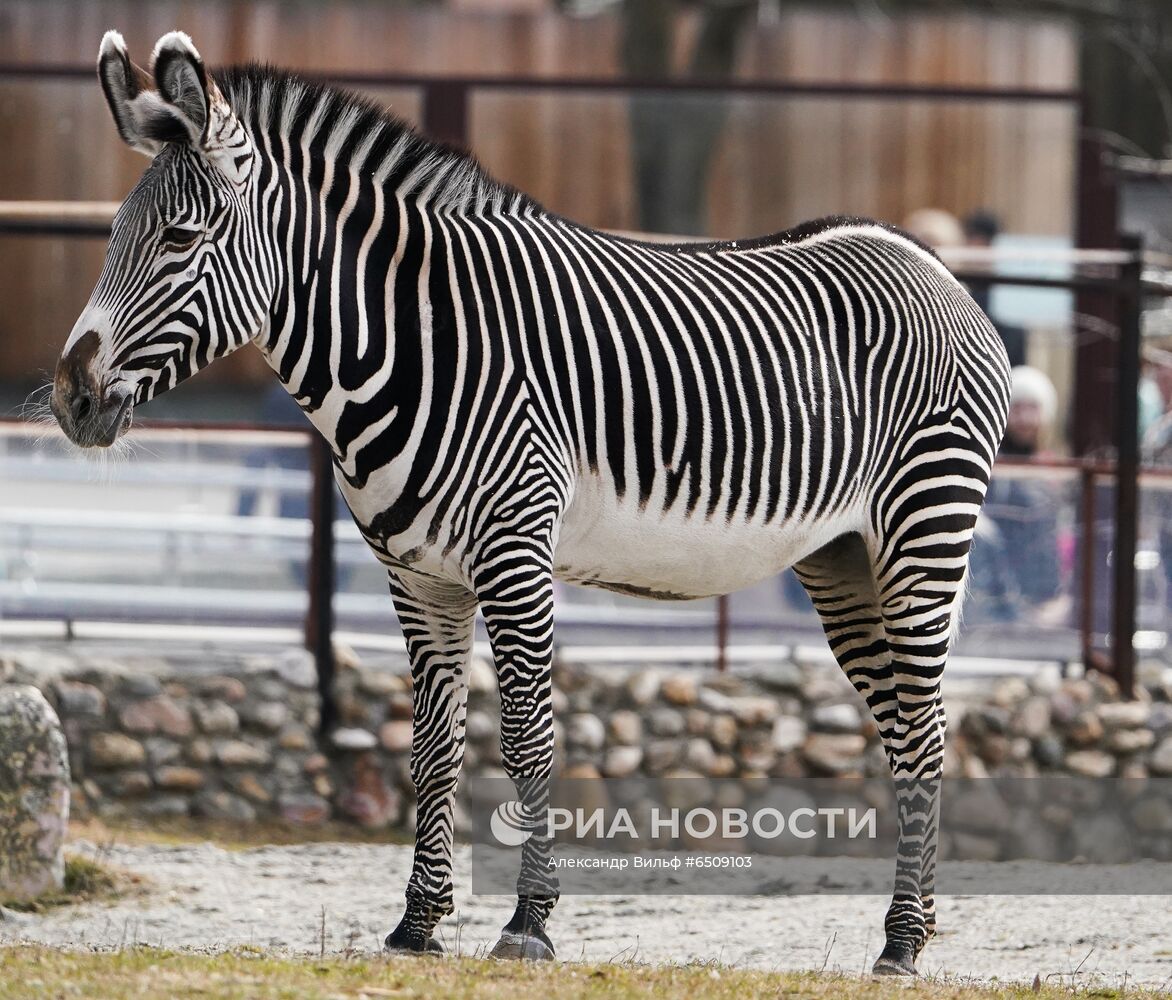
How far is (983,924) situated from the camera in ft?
21.1

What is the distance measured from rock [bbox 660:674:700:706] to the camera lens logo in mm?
1735

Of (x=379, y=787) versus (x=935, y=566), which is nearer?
(x=935, y=566)

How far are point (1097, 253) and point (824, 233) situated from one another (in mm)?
4154

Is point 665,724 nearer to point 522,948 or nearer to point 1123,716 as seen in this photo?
point 1123,716

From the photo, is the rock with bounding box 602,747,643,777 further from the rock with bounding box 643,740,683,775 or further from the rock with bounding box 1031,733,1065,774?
the rock with bounding box 1031,733,1065,774

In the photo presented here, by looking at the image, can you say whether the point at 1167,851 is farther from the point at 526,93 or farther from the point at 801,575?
the point at 526,93

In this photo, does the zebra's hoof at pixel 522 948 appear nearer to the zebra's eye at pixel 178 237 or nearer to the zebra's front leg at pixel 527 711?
the zebra's front leg at pixel 527 711

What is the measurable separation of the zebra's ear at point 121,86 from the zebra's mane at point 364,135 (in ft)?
0.91

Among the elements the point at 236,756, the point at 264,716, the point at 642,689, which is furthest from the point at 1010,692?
the point at 236,756

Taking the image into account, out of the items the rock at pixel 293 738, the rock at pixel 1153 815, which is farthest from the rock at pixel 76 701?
the rock at pixel 1153 815

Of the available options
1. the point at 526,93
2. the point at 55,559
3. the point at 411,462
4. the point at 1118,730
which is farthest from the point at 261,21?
the point at 411,462

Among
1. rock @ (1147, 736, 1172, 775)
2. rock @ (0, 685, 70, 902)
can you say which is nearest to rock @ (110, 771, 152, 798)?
rock @ (0, 685, 70, 902)

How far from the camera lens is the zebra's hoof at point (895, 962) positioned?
17.5 ft

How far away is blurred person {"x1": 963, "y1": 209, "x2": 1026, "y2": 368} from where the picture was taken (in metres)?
9.41
